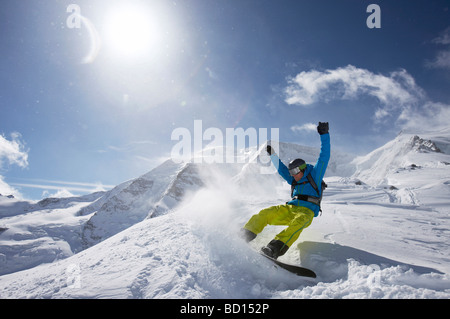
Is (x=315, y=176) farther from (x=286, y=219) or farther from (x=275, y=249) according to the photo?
(x=275, y=249)

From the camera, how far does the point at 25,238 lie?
165500mm

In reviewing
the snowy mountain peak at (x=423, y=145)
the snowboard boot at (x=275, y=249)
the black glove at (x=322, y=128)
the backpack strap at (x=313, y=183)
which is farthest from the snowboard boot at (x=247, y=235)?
the snowy mountain peak at (x=423, y=145)

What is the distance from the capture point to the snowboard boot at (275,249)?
144 inches

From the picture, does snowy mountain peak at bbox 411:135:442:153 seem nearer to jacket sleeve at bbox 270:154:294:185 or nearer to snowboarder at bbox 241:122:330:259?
jacket sleeve at bbox 270:154:294:185

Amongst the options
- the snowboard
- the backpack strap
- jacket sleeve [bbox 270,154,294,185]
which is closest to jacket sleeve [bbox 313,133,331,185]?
the backpack strap

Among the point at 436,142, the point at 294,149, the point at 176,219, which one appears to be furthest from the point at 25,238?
the point at 436,142

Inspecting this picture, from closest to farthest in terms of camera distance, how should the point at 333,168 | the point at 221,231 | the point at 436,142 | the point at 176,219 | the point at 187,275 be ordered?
the point at 187,275
the point at 221,231
the point at 176,219
the point at 436,142
the point at 333,168

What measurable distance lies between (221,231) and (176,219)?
1579 mm

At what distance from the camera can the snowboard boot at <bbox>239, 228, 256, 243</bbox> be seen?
426 cm

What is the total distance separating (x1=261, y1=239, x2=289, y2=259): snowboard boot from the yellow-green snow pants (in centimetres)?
10

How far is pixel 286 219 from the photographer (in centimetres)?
480

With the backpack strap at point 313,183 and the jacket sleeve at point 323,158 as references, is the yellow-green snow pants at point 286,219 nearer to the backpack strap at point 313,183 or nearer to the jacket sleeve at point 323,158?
the backpack strap at point 313,183

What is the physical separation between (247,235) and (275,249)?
0.74 m
